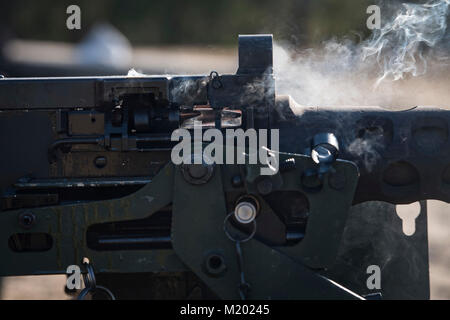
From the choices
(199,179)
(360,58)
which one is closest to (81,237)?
(199,179)

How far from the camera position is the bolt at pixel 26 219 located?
11.8ft

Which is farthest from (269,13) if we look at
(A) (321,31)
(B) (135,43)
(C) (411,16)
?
(C) (411,16)

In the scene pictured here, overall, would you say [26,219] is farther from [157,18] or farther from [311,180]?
[157,18]

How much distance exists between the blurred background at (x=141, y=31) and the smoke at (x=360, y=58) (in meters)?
4.53

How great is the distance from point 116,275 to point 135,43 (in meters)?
7.43

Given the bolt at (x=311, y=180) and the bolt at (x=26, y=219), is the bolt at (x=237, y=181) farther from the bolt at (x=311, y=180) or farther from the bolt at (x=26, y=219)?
the bolt at (x=26, y=219)

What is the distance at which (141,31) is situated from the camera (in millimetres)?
11281

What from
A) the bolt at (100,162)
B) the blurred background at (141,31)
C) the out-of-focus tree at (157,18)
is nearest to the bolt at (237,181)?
Result: the bolt at (100,162)

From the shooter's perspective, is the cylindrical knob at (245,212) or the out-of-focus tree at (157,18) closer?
the cylindrical knob at (245,212)

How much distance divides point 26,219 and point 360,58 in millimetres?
2313

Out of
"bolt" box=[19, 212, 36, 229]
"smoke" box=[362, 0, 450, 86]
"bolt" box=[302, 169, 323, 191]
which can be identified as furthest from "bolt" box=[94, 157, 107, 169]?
"smoke" box=[362, 0, 450, 86]

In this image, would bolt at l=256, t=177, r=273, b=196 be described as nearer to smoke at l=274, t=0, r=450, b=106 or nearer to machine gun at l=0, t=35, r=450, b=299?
machine gun at l=0, t=35, r=450, b=299

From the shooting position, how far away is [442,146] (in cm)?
373
